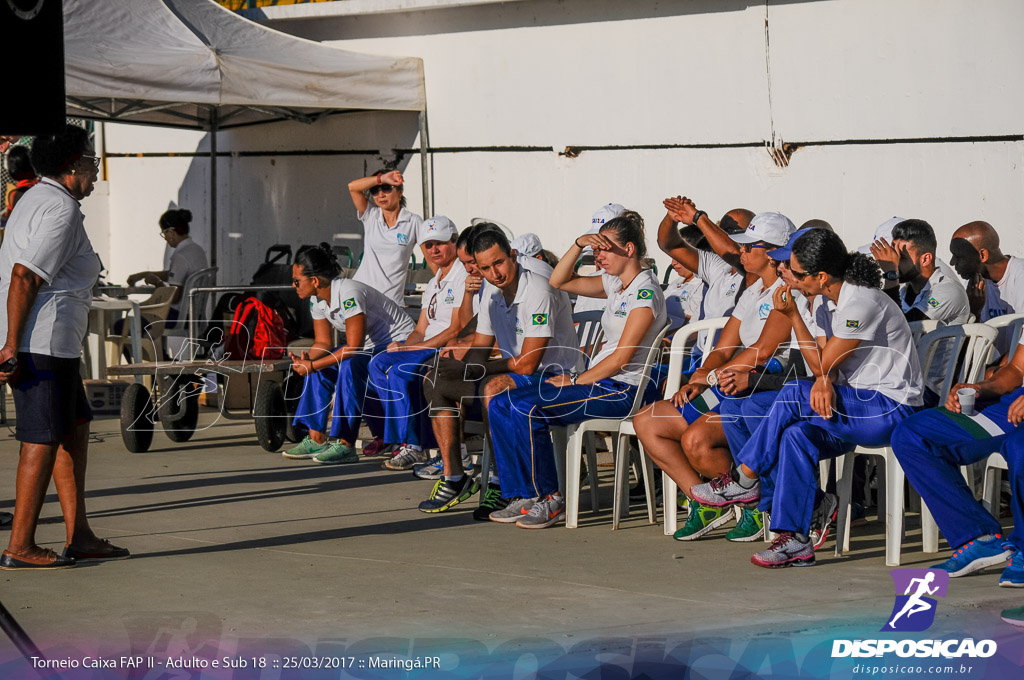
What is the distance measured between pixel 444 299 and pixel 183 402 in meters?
2.29

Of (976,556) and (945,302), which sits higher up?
(945,302)

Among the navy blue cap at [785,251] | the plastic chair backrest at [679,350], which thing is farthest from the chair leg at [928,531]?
the plastic chair backrest at [679,350]

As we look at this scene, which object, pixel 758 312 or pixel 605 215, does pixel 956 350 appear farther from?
pixel 605 215

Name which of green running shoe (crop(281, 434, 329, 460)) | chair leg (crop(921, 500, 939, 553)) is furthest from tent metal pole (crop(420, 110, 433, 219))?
chair leg (crop(921, 500, 939, 553))

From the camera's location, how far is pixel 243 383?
1044 centimetres

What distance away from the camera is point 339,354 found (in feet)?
29.2

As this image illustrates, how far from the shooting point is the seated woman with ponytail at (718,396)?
252 inches

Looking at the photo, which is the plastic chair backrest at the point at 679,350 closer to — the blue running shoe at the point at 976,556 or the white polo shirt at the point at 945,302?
the white polo shirt at the point at 945,302

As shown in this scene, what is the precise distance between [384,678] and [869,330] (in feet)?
9.04

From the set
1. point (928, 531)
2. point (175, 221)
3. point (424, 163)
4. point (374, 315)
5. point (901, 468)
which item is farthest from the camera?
point (424, 163)

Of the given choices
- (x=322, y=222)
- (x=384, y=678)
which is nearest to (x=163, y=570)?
(x=384, y=678)

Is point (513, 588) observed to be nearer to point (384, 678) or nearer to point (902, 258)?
point (384, 678)

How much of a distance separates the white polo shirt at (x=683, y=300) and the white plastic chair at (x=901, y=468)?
1.94 meters

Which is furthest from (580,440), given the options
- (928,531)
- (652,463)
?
(928,531)
